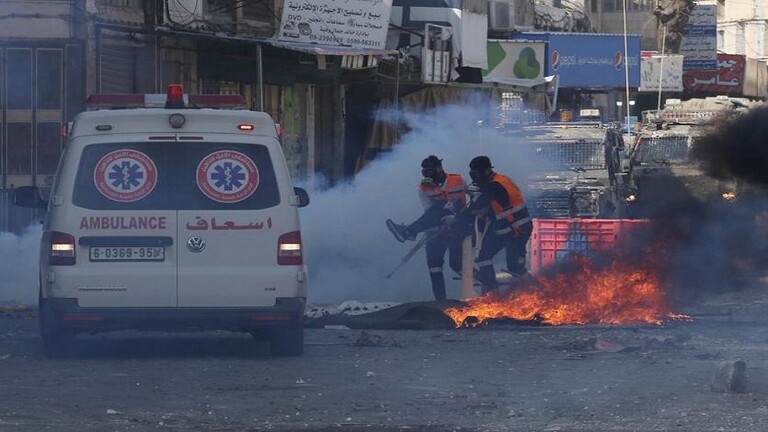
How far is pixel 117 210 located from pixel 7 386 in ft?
5.38

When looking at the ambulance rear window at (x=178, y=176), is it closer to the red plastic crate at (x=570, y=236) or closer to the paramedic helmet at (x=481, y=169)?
the paramedic helmet at (x=481, y=169)

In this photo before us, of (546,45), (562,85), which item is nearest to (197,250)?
(546,45)

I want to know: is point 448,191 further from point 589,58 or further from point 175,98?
point 589,58

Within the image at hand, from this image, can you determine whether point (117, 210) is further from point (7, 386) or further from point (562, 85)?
point (562, 85)

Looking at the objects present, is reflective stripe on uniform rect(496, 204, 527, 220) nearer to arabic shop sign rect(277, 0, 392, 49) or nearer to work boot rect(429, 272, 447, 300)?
work boot rect(429, 272, 447, 300)

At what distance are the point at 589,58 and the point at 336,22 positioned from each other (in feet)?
55.4

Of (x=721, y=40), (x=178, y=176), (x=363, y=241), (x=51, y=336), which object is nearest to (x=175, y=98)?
(x=178, y=176)

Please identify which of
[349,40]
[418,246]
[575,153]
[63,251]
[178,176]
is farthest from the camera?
[575,153]

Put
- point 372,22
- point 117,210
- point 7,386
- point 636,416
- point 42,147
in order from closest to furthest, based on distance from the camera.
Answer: point 636,416
point 7,386
point 117,210
point 42,147
point 372,22

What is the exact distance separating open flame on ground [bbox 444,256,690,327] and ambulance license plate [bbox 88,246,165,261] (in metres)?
3.84

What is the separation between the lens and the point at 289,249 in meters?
10.9

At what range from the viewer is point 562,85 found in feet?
127

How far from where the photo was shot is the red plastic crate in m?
16.1

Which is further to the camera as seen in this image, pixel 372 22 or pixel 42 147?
pixel 372 22
